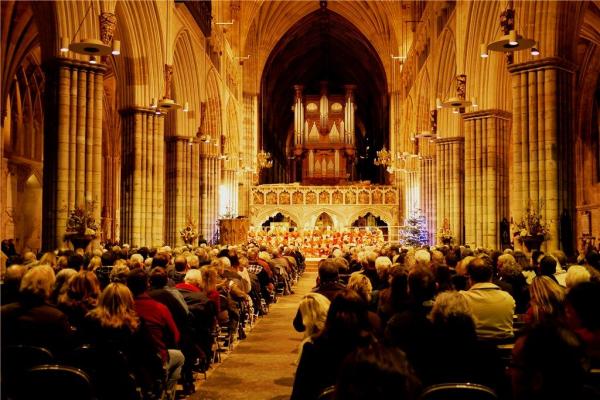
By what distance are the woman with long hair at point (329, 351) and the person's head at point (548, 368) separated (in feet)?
4.94

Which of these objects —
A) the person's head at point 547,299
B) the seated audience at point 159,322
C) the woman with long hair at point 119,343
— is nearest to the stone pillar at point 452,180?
the person's head at point 547,299

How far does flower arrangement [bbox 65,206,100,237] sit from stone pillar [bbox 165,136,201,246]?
34.2 ft

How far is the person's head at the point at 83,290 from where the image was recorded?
5.45 metres

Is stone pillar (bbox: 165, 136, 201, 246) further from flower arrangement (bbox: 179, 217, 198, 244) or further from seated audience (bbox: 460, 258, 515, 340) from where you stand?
seated audience (bbox: 460, 258, 515, 340)

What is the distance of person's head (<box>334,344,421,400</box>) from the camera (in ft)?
6.61

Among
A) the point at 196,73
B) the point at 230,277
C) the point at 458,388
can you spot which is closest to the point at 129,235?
the point at 196,73

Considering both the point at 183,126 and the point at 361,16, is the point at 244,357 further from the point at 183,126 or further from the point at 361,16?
the point at 361,16

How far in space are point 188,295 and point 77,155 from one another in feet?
28.6

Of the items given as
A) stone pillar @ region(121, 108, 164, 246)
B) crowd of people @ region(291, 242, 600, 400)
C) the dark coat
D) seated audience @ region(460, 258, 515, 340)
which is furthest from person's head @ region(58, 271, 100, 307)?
stone pillar @ region(121, 108, 164, 246)

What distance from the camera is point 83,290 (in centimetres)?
546

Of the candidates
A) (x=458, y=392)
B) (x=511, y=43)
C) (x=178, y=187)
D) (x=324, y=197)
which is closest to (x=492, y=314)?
(x=458, y=392)

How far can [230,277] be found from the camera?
10031mm

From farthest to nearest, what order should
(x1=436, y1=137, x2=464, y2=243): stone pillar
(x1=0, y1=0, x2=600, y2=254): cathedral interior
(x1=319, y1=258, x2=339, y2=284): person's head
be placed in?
(x1=436, y1=137, x2=464, y2=243): stone pillar
(x1=0, y1=0, x2=600, y2=254): cathedral interior
(x1=319, y1=258, x2=339, y2=284): person's head

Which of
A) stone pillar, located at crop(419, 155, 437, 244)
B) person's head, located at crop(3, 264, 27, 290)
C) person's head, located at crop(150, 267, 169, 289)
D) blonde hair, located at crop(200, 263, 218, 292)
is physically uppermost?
stone pillar, located at crop(419, 155, 437, 244)
